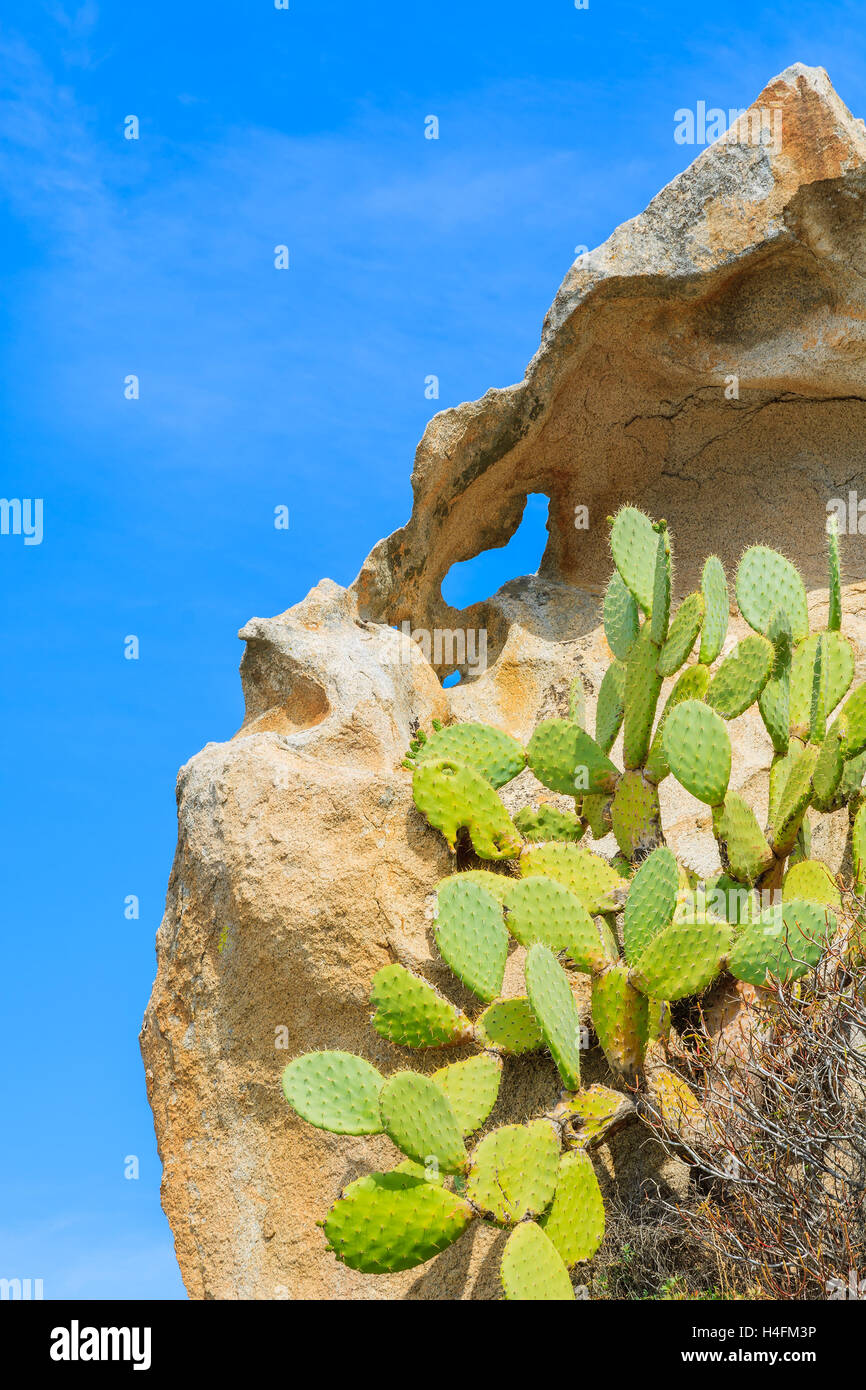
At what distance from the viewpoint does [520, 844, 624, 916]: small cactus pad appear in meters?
5.18

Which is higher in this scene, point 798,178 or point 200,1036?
point 798,178

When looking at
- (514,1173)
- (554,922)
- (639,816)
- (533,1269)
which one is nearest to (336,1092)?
(514,1173)

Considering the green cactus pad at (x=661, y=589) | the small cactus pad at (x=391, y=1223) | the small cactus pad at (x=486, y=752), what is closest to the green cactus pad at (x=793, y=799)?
the green cactus pad at (x=661, y=589)

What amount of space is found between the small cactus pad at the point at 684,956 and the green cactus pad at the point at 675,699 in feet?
2.97

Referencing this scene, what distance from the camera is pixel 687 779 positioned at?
5000 mm

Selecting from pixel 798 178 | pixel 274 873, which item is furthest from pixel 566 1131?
Answer: pixel 798 178

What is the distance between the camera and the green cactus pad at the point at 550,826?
5773 mm

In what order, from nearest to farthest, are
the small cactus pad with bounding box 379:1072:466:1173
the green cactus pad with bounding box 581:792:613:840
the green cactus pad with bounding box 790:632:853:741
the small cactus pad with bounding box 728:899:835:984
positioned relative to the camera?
1. the small cactus pad with bounding box 379:1072:466:1173
2. the small cactus pad with bounding box 728:899:835:984
3. the green cactus pad with bounding box 790:632:853:741
4. the green cactus pad with bounding box 581:792:613:840

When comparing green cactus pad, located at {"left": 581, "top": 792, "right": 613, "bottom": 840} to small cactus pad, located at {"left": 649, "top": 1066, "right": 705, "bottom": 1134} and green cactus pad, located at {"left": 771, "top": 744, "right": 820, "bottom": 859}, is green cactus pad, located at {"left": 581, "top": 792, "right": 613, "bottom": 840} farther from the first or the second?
small cactus pad, located at {"left": 649, "top": 1066, "right": 705, "bottom": 1134}

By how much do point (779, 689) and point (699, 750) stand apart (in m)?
0.58

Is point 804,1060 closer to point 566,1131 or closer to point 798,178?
point 566,1131

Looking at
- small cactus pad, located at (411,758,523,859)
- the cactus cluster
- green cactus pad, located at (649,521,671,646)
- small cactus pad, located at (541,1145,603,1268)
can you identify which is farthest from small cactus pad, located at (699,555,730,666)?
small cactus pad, located at (541,1145,603,1268)

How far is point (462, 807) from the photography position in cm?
559
